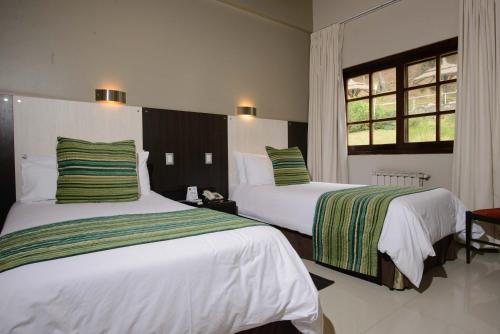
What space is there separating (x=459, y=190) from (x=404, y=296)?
1668 millimetres

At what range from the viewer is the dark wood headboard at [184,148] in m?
2.97

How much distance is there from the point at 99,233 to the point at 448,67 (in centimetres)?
387

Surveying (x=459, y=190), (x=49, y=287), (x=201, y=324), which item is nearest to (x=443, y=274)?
(x=459, y=190)

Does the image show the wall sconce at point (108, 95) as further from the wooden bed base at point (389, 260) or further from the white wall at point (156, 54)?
the wooden bed base at point (389, 260)

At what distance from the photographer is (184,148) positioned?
3.18m

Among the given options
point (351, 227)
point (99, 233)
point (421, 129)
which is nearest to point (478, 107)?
point (421, 129)

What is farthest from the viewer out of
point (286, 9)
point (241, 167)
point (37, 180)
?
point (286, 9)

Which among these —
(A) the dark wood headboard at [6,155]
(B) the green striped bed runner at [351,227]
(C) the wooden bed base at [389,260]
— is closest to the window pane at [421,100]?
(B) the green striped bed runner at [351,227]

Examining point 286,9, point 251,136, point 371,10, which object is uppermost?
point 286,9

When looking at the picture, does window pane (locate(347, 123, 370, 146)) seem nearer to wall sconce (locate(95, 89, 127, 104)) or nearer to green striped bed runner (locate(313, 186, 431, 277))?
green striped bed runner (locate(313, 186, 431, 277))

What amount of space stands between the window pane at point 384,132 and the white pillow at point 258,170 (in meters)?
1.60

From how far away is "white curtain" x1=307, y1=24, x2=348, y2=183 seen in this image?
4117 millimetres

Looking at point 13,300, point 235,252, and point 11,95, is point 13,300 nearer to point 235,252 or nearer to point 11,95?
point 235,252

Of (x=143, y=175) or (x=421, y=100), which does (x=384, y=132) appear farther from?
(x=143, y=175)
